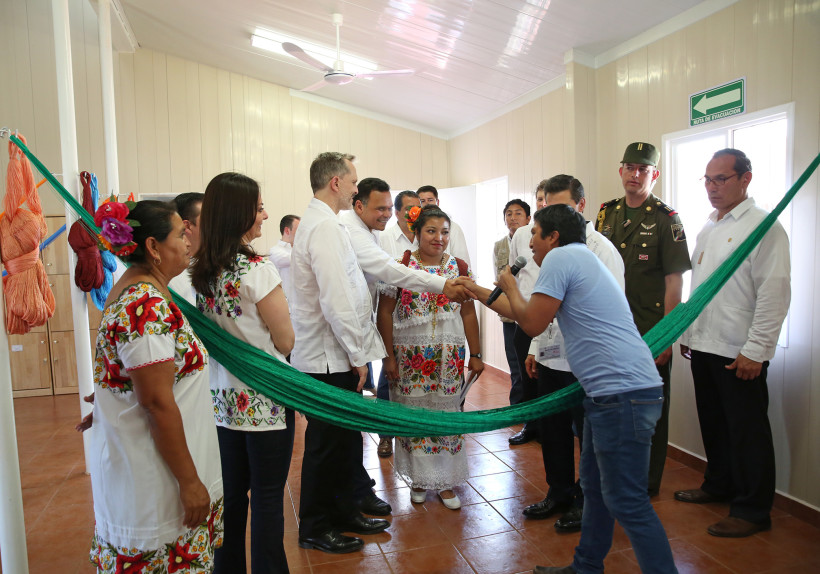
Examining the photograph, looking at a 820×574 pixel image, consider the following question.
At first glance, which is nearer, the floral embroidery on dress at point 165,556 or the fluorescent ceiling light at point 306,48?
the floral embroidery on dress at point 165,556

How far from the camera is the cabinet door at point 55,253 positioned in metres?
5.77

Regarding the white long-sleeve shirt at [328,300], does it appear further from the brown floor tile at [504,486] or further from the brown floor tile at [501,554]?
the brown floor tile at [504,486]

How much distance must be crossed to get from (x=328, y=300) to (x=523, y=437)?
7.02 ft

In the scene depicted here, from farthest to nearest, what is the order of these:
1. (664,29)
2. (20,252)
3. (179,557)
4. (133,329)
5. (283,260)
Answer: (283,260)
(664,29)
(20,252)
(179,557)
(133,329)

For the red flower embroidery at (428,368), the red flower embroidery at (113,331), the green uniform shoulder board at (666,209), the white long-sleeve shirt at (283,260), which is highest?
the green uniform shoulder board at (666,209)

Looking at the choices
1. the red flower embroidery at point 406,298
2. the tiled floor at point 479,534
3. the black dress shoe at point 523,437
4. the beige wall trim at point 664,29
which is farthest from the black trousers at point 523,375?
the beige wall trim at point 664,29

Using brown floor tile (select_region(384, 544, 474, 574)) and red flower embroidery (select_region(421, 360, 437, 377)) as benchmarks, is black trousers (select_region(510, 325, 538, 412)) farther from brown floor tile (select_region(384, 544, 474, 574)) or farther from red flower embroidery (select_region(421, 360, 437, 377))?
brown floor tile (select_region(384, 544, 474, 574))

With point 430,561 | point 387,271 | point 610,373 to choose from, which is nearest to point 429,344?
point 387,271

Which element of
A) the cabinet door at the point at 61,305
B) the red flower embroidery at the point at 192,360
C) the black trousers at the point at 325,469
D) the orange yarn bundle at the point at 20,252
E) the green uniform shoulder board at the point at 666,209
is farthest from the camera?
the cabinet door at the point at 61,305

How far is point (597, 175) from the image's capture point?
4156 mm

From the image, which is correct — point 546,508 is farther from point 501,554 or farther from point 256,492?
point 256,492

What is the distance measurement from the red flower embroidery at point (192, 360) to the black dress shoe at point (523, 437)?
9.27ft

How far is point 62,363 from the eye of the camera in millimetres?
5844

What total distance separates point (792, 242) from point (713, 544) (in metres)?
1.49
